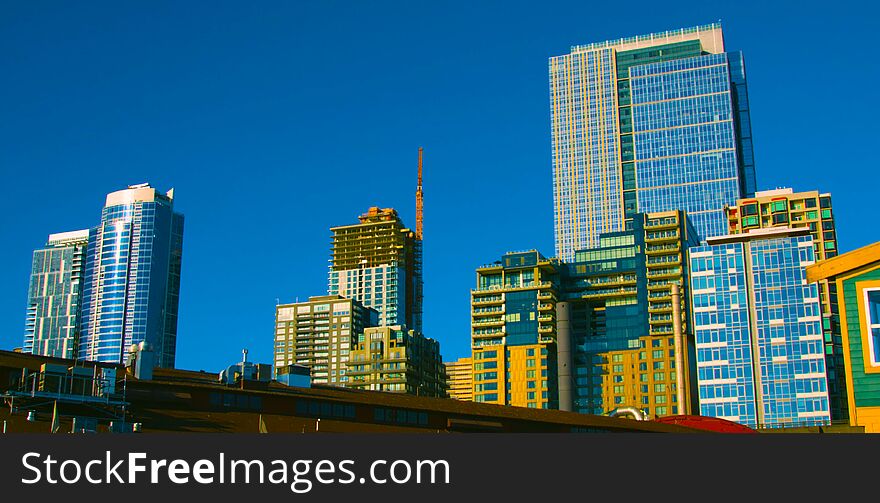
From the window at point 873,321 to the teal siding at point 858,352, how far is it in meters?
0.48

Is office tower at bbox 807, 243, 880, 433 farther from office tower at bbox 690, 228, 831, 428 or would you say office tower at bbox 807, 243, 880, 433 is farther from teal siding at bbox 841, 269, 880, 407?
office tower at bbox 690, 228, 831, 428

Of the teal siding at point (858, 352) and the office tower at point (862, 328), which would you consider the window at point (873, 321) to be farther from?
the teal siding at point (858, 352)

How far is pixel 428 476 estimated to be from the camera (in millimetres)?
27359

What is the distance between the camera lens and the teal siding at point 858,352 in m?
41.8

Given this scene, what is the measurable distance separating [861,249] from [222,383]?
44.7 meters

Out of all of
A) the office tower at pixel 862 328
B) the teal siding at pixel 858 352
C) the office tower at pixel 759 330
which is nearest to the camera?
the office tower at pixel 862 328

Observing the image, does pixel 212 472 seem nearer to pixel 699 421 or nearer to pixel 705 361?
pixel 699 421

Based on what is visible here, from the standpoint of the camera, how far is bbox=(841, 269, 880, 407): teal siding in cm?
4181


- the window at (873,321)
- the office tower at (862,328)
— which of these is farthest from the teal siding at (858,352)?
the window at (873,321)

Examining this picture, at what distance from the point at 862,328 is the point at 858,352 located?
1180 mm

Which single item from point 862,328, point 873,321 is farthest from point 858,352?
point 873,321

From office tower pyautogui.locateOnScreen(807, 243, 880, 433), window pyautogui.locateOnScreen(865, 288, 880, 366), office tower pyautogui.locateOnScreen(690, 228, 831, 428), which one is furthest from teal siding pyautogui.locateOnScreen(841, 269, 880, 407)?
office tower pyautogui.locateOnScreen(690, 228, 831, 428)

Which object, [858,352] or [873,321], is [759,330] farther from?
[873,321]

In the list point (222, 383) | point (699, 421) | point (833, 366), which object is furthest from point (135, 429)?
point (833, 366)
